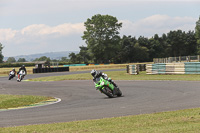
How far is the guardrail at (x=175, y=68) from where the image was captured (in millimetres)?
31087

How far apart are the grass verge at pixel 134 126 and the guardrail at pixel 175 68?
22749mm

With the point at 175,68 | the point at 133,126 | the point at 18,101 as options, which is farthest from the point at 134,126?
the point at 175,68

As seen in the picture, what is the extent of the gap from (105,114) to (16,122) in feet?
9.32

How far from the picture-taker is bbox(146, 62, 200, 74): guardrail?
31.1m

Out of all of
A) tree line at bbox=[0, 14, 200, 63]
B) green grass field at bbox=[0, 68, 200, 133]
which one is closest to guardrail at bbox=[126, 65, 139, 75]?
green grass field at bbox=[0, 68, 200, 133]

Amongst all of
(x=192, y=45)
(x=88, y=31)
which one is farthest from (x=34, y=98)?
(x=192, y=45)

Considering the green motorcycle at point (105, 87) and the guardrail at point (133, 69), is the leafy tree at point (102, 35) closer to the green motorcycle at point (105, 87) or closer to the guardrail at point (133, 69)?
the guardrail at point (133, 69)

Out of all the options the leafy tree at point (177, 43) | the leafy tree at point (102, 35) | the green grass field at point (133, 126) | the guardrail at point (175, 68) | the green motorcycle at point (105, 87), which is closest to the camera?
the green grass field at point (133, 126)

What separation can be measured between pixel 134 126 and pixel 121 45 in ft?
326

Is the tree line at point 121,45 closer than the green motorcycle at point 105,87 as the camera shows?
No

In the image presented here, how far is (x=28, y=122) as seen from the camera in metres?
9.45

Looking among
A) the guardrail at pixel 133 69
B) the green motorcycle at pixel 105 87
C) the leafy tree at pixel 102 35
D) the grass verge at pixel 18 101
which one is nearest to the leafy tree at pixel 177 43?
the leafy tree at pixel 102 35

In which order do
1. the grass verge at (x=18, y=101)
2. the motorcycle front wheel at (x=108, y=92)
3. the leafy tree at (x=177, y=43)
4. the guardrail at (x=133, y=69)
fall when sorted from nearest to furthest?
1. the grass verge at (x=18, y=101)
2. the motorcycle front wheel at (x=108, y=92)
3. the guardrail at (x=133, y=69)
4. the leafy tree at (x=177, y=43)

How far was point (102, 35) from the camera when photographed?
294 ft
